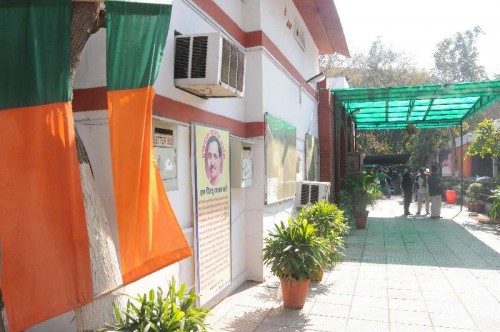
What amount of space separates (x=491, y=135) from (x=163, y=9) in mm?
12584

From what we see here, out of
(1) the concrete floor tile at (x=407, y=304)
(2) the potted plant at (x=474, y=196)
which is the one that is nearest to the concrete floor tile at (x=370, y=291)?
(1) the concrete floor tile at (x=407, y=304)

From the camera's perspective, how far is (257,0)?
5.94 meters

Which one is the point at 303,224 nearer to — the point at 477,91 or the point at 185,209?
the point at 185,209

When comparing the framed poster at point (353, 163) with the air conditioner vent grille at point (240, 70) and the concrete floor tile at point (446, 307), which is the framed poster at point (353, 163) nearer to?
the concrete floor tile at point (446, 307)

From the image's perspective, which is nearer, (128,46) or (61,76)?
(61,76)

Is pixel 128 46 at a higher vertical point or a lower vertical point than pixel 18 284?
higher

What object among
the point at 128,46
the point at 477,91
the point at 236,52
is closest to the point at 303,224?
the point at 236,52

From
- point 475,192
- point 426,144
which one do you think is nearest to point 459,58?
point 426,144

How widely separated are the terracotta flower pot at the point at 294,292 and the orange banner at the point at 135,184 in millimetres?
2468

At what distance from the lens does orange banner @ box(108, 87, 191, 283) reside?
2.64 meters

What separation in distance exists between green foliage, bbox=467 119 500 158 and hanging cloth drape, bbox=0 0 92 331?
508 inches

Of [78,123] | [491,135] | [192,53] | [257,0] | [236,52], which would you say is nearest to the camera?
[78,123]

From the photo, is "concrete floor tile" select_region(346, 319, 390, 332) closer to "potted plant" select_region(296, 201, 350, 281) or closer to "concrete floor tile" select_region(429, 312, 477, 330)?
"concrete floor tile" select_region(429, 312, 477, 330)

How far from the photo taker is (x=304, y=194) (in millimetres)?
8352
